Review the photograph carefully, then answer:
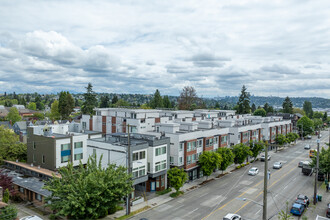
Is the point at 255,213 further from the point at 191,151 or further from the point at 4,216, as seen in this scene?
the point at 4,216

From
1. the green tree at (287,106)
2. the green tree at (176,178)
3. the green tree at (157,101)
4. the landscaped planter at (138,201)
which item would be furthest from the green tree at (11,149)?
the green tree at (287,106)

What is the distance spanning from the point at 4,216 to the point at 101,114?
42012 mm

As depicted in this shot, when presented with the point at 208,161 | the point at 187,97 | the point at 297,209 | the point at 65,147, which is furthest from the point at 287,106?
the point at 65,147

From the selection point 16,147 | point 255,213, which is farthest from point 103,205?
point 16,147

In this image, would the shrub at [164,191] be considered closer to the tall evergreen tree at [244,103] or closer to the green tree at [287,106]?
the tall evergreen tree at [244,103]

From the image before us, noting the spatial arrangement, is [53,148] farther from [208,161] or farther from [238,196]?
[238,196]

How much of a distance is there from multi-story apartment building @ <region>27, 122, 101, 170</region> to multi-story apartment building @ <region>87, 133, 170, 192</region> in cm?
975

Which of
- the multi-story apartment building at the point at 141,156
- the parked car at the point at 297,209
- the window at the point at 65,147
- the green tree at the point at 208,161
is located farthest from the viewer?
the window at the point at 65,147

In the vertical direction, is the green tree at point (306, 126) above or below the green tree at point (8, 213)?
above

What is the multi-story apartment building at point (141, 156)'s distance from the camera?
36.9m

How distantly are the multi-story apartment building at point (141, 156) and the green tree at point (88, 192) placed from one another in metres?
7.71

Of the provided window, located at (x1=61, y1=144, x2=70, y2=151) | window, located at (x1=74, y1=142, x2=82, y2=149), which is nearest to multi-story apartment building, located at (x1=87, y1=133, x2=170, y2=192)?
window, located at (x1=61, y1=144, x2=70, y2=151)

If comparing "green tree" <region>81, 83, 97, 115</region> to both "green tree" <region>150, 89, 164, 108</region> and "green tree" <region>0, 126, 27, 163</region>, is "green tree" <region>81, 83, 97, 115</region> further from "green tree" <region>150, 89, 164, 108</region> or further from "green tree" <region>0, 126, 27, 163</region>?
"green tree" <region>0, 126, 27, 163</region>

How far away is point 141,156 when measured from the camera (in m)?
38.2
